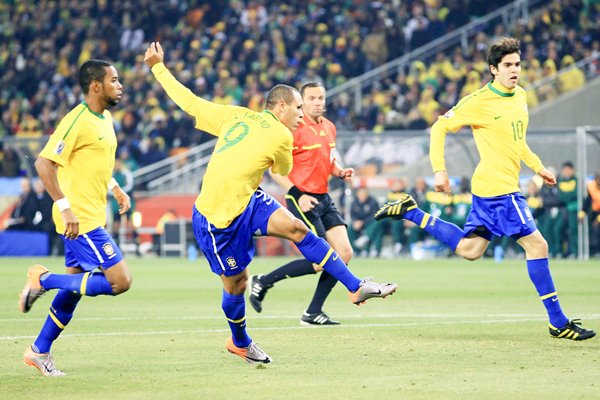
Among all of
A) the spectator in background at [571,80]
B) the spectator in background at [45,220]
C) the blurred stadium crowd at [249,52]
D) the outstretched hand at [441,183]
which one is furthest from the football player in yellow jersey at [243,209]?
the spectator in background at [571,80]

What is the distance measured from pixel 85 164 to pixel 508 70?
13.1 feet

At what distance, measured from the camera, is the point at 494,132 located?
10.8m

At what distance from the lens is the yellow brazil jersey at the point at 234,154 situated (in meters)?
8.88

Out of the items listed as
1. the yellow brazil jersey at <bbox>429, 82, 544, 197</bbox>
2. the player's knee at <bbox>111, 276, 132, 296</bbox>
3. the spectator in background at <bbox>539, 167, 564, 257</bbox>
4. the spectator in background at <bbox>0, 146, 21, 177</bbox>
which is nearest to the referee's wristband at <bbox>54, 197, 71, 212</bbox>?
the player's knee at <bbox>111, 276, 132, 296</bbox>

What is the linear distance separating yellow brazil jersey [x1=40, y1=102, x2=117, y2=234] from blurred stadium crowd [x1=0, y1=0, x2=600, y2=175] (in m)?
21.1

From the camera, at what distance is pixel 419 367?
8.55 meters

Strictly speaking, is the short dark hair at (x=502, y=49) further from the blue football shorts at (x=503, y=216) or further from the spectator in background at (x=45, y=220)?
the spectator in background at (x=45, y=220)

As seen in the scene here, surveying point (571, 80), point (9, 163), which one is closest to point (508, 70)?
point (571, 80)

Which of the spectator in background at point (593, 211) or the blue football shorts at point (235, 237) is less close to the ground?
the blue football shorts at point (235, 237)

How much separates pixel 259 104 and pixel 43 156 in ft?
79.8

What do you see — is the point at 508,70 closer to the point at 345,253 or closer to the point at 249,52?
the point at 345,253

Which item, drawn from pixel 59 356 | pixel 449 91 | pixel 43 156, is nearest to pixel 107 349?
pixel 59 356

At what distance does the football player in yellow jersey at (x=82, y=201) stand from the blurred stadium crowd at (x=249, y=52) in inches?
830

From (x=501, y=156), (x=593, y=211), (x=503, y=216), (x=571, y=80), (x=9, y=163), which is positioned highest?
(x=501, y=156)
